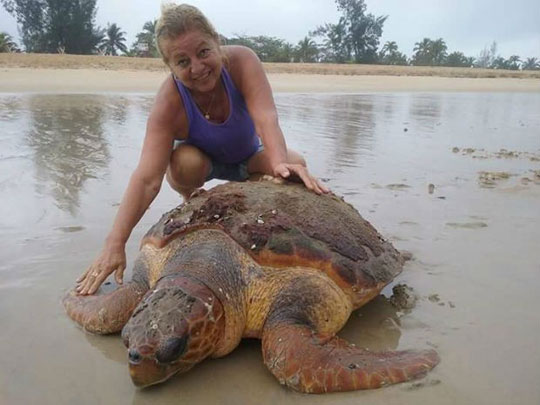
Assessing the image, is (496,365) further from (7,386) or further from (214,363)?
(7,386)

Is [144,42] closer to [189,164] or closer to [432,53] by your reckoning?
[432,53]

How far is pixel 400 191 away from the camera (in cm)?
412

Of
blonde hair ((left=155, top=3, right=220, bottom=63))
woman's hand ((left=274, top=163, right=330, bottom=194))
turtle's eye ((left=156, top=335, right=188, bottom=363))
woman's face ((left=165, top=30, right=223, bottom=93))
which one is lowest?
turtle's eye ((left=156, top=335, right=188, bottom=363))

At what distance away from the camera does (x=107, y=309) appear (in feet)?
6.68

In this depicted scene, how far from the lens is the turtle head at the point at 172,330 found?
5.16ft

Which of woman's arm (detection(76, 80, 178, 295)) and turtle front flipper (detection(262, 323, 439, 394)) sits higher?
woman's arm (detection(76, 80, 178, 295))

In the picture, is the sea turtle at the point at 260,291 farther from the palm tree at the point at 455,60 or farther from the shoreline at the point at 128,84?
the palm tree at the point at 455,60

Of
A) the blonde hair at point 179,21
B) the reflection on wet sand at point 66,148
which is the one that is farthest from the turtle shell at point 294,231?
the reflection on wet sand at point 66,148

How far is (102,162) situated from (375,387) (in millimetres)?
4024

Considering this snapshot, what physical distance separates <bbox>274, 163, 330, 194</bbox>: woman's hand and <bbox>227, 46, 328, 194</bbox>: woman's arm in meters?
0.19

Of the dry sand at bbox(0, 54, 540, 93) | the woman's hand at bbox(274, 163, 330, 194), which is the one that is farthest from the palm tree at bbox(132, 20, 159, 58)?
the woman's hand at bbox(274, 163, 330, 194)

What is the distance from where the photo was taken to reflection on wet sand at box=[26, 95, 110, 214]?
4066mm

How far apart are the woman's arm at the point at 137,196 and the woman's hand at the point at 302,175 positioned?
25.6 inches

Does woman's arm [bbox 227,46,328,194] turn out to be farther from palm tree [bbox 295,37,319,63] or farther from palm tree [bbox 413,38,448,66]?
palm tree [bbox 413,38,448,66]
